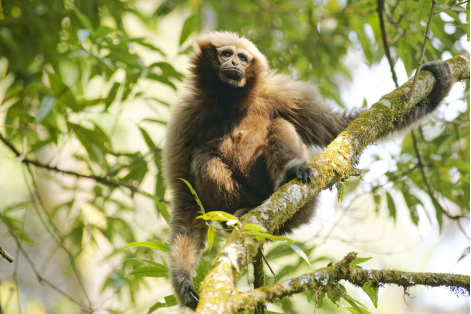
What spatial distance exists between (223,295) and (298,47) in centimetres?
601

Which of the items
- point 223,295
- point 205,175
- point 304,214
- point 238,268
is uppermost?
point 205,175

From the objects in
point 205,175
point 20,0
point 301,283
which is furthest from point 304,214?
point 20,0

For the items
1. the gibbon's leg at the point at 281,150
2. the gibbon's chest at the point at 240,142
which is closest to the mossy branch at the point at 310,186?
the gibbon's leg at the point at 281,150

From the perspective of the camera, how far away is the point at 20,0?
5.31 meters

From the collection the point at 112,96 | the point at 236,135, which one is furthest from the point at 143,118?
the point at 236,135

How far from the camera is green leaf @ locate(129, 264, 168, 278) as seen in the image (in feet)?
10.4

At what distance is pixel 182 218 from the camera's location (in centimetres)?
407

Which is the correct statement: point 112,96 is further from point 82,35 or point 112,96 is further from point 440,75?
point 440,75

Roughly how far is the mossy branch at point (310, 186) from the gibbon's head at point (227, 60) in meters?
1.67

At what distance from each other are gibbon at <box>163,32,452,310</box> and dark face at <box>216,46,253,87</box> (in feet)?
0.04

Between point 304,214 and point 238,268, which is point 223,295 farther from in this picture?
point 304,214

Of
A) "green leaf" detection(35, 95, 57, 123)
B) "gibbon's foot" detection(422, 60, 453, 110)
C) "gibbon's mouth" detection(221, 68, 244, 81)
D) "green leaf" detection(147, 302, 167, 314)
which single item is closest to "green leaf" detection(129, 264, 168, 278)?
"green leaf" detection(147, 302, 167, 314)

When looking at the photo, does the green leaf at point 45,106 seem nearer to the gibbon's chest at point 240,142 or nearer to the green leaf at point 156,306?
the gibbon's chest at point 240,142

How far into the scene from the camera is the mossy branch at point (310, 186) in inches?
69.4
